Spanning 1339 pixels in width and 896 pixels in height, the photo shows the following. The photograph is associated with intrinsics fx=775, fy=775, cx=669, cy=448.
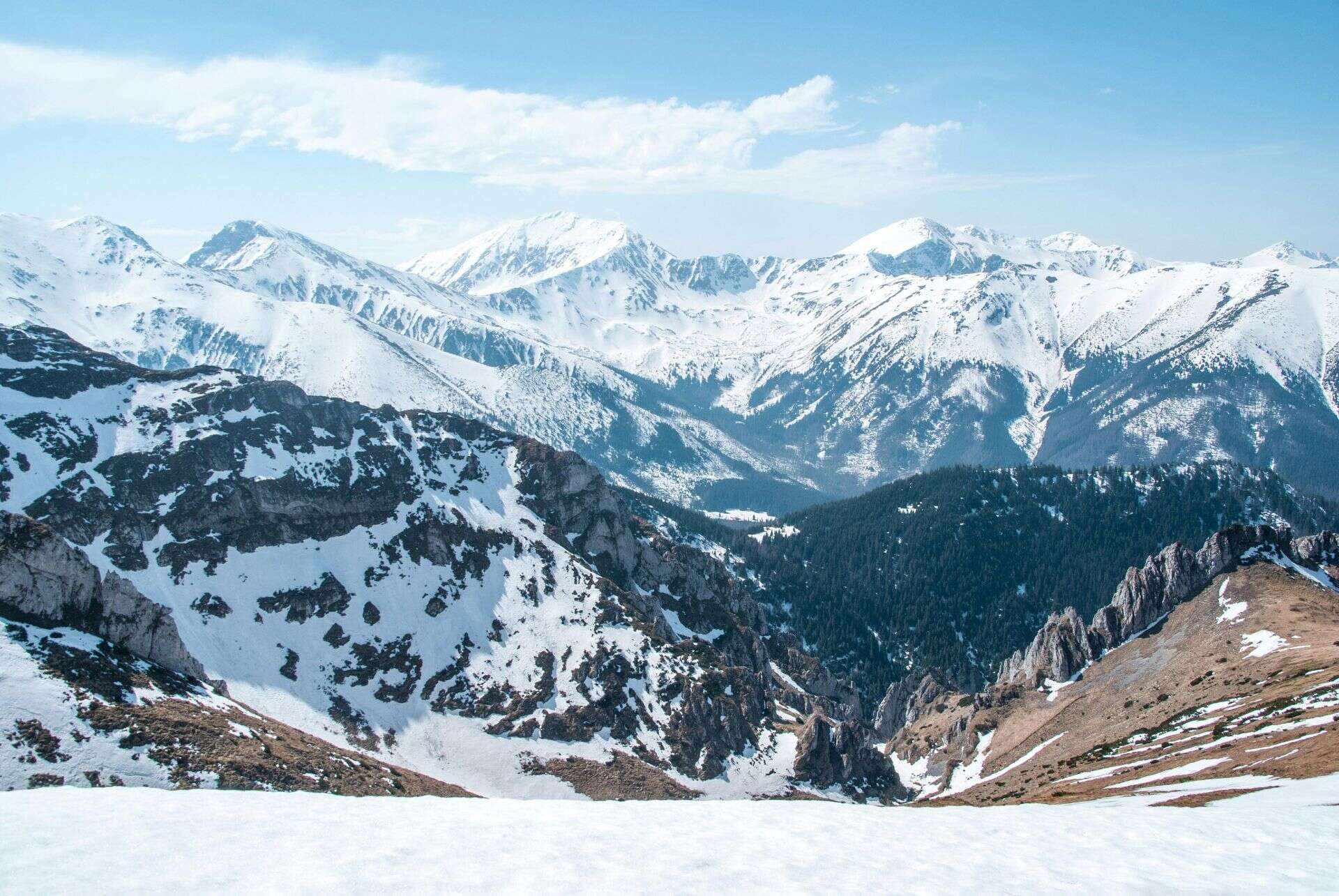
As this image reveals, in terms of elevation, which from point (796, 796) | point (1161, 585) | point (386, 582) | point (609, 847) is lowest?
point (796, 796)

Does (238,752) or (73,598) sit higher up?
(73,598)

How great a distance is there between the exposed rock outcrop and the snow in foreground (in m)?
65.2

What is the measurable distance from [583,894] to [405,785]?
Answer: 248ft

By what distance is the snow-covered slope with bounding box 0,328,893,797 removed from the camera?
12162 centimetres

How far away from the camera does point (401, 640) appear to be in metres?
136

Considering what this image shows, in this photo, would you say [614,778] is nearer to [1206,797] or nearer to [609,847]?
[1206,797]

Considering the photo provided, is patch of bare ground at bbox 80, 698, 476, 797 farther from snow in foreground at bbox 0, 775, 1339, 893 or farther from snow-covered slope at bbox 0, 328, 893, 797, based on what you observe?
snow in foreground at bbox 0, 775, 1339, 893

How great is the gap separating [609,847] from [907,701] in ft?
593


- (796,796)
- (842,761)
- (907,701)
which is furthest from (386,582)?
(907,701)

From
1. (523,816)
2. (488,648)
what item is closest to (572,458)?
(488,648)

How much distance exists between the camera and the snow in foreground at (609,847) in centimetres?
2495

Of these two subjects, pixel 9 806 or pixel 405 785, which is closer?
pixel 9 806

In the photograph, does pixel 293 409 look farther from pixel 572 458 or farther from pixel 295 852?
pixel 295 852

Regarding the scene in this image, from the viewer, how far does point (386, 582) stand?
143750mm
